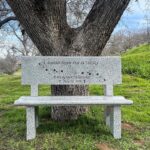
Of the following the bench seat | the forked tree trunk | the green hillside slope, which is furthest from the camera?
the green hillside slope

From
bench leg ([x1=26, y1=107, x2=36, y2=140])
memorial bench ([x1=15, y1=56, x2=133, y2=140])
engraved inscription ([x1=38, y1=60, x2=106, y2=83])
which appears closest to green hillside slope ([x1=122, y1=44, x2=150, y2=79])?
memorial bench ([x1=15, y1=56, x2=133, y2=140])

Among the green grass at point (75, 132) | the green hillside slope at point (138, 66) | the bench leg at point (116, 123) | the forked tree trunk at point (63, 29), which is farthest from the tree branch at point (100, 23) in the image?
the green hillside slope at point (138, 66)

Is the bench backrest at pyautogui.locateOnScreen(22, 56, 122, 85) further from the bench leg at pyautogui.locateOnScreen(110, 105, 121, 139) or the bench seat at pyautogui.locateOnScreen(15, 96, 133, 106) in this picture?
the bench leg at pyautogui.locateOnScreen(110, 105, 121, 139)

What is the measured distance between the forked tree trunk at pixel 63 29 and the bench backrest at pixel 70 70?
1.57ft

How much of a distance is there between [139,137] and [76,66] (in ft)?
4.80

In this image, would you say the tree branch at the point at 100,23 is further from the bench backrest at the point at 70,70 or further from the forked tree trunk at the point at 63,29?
the bench backrest at the point at 70,70

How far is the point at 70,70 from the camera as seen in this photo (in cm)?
627

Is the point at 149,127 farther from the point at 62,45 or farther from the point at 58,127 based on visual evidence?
the point at 62,45

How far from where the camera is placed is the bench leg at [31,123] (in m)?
5.79

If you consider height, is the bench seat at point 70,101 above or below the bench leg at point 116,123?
above

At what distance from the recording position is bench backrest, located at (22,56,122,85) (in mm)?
6203

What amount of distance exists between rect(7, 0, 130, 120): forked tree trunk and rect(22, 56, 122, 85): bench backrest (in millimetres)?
479

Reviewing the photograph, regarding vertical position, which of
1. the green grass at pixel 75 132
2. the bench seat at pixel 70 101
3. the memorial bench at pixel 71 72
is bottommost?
the green grass at pixel 75 132

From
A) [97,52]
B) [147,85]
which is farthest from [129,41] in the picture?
[97,52]
